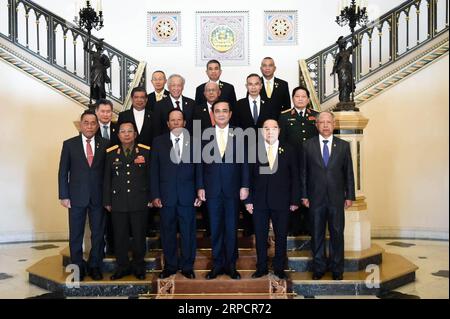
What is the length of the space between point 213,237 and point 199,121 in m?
1.04

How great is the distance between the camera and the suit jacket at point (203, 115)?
14.7 ft

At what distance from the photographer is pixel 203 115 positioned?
15.0ft

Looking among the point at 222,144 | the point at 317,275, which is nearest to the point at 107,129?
the point at 222,144

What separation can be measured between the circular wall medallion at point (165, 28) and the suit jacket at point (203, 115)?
404cm

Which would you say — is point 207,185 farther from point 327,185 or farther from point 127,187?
point 327,185

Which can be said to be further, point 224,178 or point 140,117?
point 140,117

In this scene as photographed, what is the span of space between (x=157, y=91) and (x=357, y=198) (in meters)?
2.21

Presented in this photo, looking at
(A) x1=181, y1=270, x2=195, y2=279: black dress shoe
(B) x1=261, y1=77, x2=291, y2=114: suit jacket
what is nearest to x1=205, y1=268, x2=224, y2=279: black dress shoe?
(A) x1=181, y1=270, x2=195, y2=279: black dress shoe

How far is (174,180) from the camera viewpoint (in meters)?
4.12

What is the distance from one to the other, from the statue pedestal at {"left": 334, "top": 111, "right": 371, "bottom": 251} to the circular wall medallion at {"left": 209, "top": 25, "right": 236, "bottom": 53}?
12.8 ft

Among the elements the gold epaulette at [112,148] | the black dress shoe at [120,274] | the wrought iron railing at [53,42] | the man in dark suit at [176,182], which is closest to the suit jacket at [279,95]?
the man in dark suit at [176,182]

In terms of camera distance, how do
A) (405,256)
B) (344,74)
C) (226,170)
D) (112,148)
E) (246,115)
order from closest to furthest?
(226,170)
(112,148)
(246,115)
(344,74)
(405,256)

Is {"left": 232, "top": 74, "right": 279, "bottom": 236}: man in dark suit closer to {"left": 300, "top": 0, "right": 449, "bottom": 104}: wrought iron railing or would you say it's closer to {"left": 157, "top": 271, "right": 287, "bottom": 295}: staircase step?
{"left": 157, "top": 271, "right": 287, "bottom": 295}: staircase step

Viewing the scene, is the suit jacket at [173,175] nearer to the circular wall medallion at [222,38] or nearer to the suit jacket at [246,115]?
the suit jacket at [246,115]
